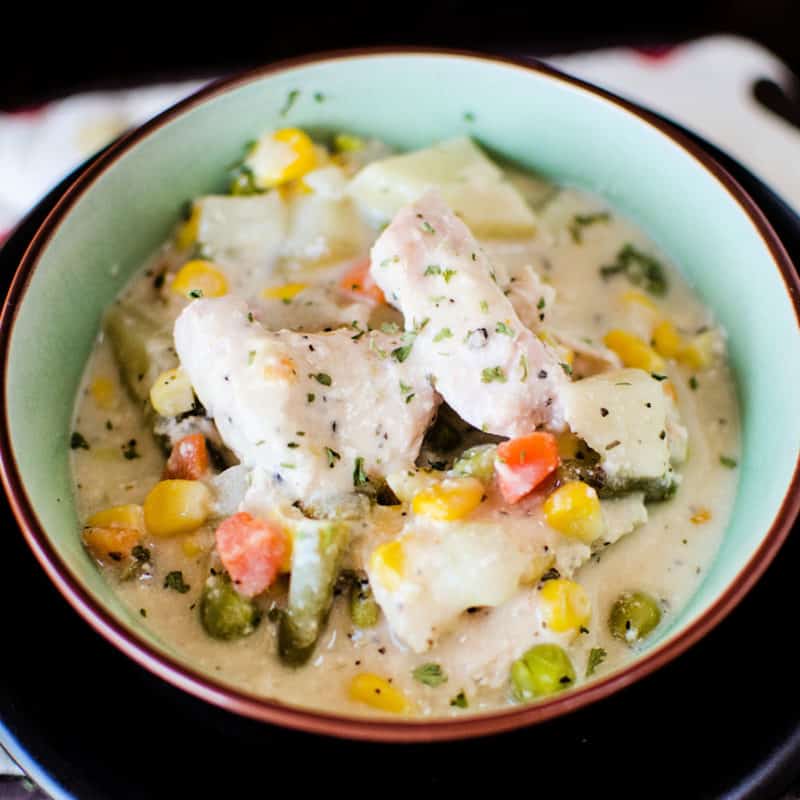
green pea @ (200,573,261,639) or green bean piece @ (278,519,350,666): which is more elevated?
green bean piece @ (278,519,350,666)

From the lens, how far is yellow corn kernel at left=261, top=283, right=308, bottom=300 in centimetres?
331

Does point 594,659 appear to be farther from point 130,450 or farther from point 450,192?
point 450,192

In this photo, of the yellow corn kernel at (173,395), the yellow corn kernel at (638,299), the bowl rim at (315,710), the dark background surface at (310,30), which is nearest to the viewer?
the bowl rim at (315,710)

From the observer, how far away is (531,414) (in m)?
2.87

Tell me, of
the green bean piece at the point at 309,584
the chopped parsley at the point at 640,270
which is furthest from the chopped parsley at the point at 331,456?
the chopped parsley at the point at 640,270

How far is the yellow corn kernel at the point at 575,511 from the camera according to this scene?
8.75ft

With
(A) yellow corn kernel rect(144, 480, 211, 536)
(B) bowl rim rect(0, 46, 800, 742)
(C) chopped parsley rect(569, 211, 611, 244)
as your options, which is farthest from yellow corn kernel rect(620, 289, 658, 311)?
(A) yellow corn kernel rect(144, 480, 211, 536)

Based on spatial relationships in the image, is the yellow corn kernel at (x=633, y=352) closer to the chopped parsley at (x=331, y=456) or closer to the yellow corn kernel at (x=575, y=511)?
the yellow corn kernel at (x=575, y=511)

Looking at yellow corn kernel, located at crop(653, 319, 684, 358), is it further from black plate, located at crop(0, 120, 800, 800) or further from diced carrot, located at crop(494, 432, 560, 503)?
black plate, located at crop(0, 120, 800, 800)

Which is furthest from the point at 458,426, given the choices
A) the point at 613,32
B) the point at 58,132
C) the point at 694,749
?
the point at 613,32

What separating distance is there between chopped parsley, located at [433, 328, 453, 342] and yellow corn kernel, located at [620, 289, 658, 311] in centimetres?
82

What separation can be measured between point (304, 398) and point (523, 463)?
0.58 meters

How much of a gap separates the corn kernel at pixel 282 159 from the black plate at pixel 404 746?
1.69 meters

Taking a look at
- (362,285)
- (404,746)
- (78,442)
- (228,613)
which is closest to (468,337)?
(362,285)
